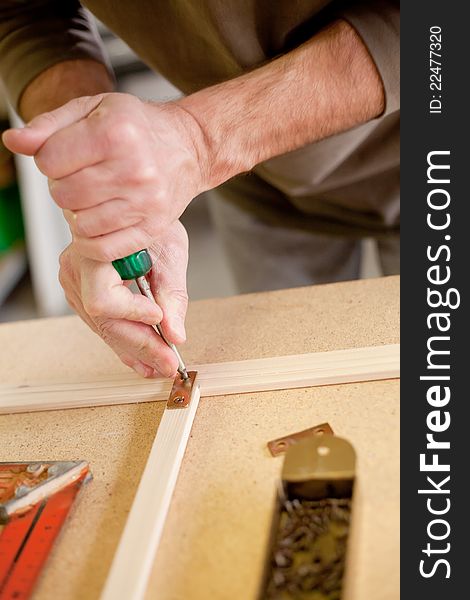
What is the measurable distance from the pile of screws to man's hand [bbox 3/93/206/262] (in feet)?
1.09

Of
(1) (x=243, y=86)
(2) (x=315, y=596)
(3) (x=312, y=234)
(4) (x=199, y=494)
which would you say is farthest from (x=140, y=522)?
(3) (x=312, y=234)

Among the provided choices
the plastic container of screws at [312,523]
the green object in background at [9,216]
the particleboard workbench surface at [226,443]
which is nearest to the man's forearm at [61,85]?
the particleboard workbench surface at [226,443]

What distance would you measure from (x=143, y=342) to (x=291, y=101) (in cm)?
35

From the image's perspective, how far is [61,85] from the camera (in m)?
1.08

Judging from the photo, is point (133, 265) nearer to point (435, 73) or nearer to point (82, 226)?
point (82, 226)

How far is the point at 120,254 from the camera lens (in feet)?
2.28

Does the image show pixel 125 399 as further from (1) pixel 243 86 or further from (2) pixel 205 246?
(2) pixel 205 246

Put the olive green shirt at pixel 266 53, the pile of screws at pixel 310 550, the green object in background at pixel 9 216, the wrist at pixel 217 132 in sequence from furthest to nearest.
→ the green object in background at pixel 9 216 < the olive green shirt at pixel 266 53 < the wrist at pixel 217 132 < the pile of screws at pixel 310 550

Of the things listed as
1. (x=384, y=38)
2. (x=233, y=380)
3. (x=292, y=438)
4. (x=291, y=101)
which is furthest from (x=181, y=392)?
(x=384, y=38)

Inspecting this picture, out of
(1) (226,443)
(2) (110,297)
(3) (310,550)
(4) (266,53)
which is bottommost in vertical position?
(3) (310,550)

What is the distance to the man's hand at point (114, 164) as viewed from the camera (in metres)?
0.63

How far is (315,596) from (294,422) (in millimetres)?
206

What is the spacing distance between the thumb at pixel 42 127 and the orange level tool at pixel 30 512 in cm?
34

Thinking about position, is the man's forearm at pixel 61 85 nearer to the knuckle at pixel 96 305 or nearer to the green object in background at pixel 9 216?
the knuckle at pixel 96 305
